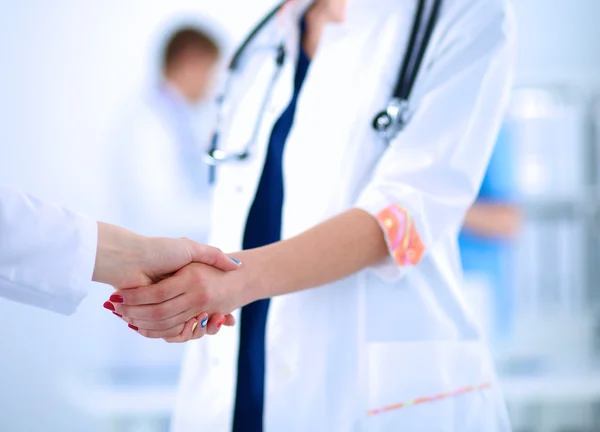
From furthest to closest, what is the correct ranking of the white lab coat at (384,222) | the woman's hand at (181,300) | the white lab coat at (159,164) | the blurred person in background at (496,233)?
the white lab coat at (159,164)
the blurred person in background at (496,233)
the white lab coat at (384,222)
the woman's hand at (181,300)

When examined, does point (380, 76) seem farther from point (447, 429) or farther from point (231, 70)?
point (447, 429)

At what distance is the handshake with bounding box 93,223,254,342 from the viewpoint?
747 mm

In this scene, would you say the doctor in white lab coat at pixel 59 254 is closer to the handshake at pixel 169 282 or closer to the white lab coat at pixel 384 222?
the handshake at pixel 169 282

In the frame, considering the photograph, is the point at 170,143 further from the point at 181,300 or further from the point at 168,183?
the point at 181,300

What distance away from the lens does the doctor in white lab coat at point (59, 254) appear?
26.3 inches

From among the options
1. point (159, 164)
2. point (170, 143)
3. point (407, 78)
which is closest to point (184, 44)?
point (170, 143)

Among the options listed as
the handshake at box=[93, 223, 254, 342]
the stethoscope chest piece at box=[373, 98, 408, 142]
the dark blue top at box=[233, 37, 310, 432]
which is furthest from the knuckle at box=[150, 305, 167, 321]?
the stethoscope chest piece at box=[373, 98, 408, 142]

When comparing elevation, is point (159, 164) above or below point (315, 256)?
above

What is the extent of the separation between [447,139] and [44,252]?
520mm

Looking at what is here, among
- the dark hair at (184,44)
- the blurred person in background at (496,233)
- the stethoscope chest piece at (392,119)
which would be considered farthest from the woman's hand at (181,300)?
the dark hair at (184,44)

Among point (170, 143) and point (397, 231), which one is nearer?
point (397, 231)

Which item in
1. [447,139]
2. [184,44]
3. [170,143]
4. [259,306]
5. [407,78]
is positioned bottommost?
[259,306]

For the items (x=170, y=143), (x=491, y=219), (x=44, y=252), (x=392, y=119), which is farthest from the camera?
(x=170, y=143)

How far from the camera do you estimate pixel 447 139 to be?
0.87 meters
